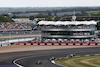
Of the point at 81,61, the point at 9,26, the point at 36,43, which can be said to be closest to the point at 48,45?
the point at 36,43

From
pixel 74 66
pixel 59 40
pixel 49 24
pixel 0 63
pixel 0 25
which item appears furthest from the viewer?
pixel 0 25

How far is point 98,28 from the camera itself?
405 feet

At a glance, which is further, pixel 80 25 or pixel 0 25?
pixel 0 25

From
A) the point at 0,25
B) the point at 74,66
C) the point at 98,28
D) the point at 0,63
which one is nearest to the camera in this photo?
the point at 74,66

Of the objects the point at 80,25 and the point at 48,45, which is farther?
the point at 80,25

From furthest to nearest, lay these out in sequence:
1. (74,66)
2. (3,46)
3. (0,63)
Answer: (3,46)
(0,63)
(74,66)

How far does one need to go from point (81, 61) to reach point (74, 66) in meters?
5.87

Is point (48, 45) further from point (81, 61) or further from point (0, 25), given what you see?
point (0, 25)

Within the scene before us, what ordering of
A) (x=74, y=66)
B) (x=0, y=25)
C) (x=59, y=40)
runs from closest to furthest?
1. (x=74, y=66)
2. (x=59, y=40)
3. (x=0, y=25)

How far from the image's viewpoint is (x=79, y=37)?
93.8 m

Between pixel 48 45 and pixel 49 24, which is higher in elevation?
pixel 49 24

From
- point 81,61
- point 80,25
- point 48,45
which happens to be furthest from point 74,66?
point 80,25

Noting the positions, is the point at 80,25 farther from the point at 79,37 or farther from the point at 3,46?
the point at 3,46

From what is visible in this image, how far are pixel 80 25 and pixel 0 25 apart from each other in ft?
256
